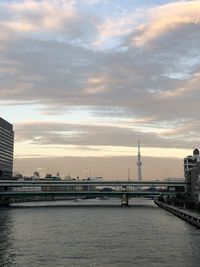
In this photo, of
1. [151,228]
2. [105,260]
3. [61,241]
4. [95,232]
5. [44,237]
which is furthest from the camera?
[151,228]

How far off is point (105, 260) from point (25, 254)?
9824mm

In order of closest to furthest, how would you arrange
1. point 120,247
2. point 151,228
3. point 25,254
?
1. point 25,254
2. point 120,247
3. point 151,228

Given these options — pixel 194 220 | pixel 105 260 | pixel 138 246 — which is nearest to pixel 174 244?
pixel 138 246

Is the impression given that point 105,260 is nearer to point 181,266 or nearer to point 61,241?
point 181,266

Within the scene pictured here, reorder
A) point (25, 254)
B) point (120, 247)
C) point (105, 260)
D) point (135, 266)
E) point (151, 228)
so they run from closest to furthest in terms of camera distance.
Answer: point (135, 266), point (105, 260), point (25, 254), point (120, 247), point (151, 228)

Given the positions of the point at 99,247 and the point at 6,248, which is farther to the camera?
the point at 99,247

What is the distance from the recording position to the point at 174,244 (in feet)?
196

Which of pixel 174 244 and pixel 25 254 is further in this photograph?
pixel 174 244

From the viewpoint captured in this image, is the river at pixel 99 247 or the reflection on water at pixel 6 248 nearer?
the river at pixel 99 247

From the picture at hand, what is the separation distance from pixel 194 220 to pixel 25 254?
49435mm

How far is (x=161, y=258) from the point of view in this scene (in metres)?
48.3

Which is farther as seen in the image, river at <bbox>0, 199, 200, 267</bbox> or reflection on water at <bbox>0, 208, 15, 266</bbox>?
reflection on water at <bbox>0, 208, 15, 266</bbox>

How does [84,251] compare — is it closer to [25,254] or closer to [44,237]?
[25,254]

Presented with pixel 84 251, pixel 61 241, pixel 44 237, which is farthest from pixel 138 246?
pixel 44 237
